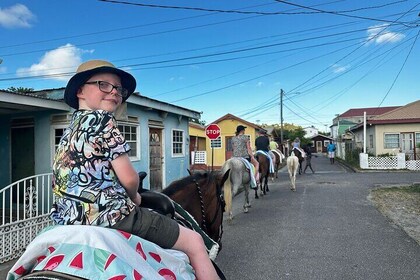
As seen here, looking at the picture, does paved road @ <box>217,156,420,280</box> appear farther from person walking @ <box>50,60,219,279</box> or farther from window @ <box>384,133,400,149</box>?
window @ <box>384,133,400,149</box>

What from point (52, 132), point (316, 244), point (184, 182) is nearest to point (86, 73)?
point (184, 182)

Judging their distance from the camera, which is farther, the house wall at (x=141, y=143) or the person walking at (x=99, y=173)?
the house wall at (x=141, y=143)

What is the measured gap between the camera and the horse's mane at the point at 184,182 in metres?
3.00

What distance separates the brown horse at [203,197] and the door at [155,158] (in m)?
7.31

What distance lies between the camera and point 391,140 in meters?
22.7

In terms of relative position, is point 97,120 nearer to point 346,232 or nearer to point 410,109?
point 346,232

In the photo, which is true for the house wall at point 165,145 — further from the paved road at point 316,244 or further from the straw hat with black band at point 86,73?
the straw hat with black band at point 86,73

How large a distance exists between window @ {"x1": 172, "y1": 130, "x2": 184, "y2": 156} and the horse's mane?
8.64 meters

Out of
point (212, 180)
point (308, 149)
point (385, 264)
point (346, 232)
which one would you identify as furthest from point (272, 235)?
point (308, 149)

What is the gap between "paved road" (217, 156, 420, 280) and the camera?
4.19 m

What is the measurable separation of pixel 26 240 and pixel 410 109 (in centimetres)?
2658

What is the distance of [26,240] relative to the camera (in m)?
5.19

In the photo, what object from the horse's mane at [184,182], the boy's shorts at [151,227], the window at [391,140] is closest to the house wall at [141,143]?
the horse's mane at [184,182]

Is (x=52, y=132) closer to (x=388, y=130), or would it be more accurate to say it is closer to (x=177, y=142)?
(x=177, y=142)
